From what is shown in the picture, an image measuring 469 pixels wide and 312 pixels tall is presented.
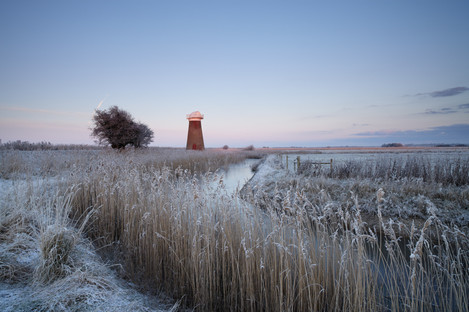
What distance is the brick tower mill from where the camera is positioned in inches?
1104

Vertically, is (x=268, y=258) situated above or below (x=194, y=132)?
below

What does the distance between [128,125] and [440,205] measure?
65.7 ft

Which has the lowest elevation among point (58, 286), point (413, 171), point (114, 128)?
point (58, 286)

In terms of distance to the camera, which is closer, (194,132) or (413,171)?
(413,171)

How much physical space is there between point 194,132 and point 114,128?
10.4 m

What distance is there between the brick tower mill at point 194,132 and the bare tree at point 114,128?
27.7 ft

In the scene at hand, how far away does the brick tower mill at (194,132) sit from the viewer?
1104 inches

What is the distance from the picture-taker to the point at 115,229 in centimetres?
452

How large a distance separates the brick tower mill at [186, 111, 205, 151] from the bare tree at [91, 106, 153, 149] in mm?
8434

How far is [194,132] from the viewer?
28141 mm

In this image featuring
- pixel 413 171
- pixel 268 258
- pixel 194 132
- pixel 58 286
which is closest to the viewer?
pixel 58 286

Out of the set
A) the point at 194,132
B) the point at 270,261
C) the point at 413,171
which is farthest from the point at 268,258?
the point at 194,132

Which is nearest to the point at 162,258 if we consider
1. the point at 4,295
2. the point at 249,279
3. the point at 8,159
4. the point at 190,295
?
the point at 190,295

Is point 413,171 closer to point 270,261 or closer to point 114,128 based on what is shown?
point 270,261
